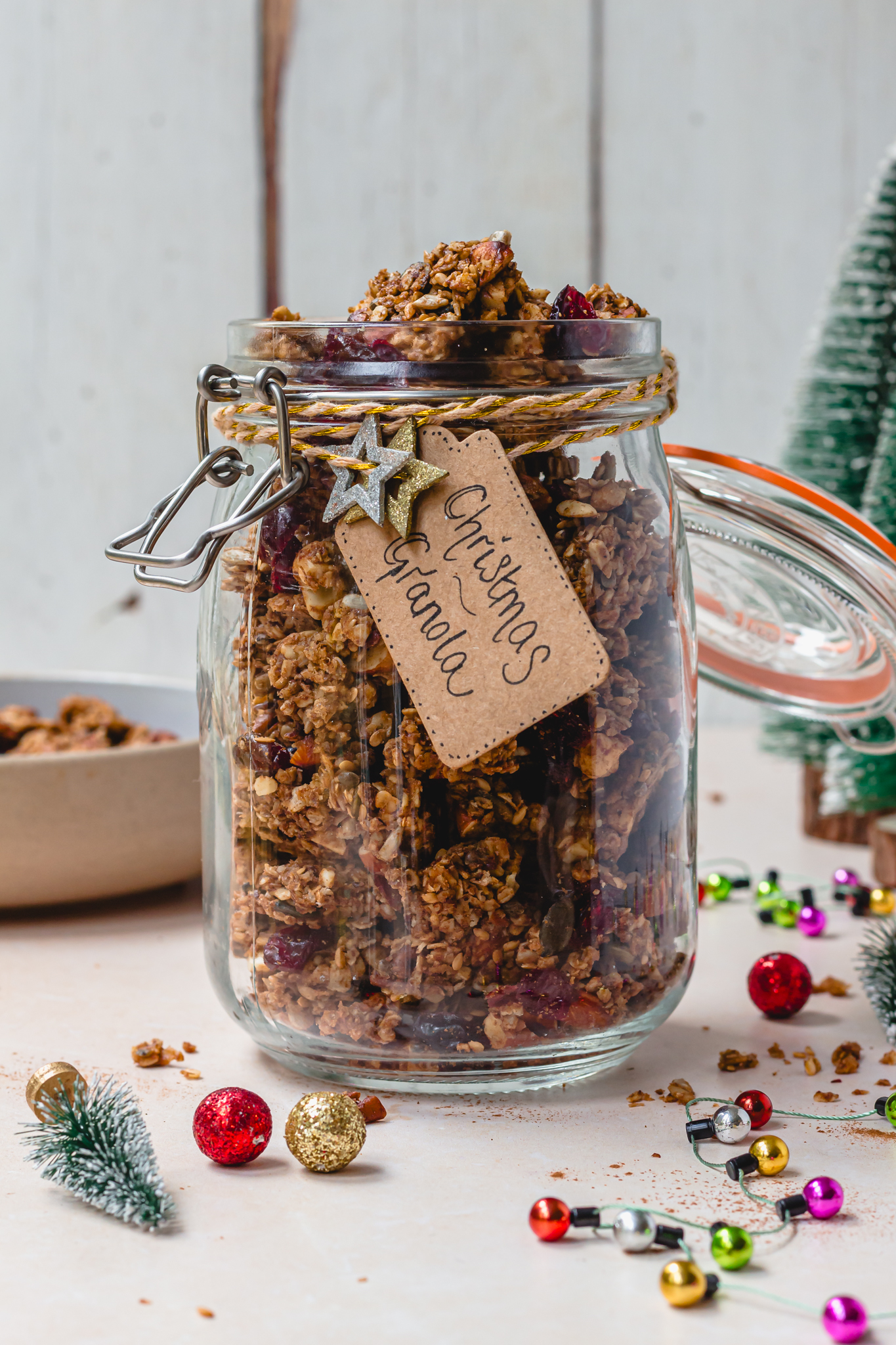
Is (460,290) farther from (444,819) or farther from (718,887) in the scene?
(718,887)

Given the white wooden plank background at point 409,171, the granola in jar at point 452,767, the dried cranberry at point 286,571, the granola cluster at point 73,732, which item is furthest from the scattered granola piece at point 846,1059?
the white wooden plank background at point 409,171

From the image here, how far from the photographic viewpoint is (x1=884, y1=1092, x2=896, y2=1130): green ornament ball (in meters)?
0.53

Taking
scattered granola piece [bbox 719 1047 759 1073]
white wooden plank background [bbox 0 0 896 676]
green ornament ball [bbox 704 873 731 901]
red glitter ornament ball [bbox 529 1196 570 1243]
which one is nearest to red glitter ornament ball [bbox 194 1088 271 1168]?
red glitter ornament ball [bbox 529 1196 570 1243]

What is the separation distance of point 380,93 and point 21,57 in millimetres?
424

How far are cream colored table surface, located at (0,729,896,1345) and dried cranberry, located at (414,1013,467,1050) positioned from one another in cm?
4

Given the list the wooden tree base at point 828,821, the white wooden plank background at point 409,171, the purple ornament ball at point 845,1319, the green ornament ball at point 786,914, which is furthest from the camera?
the white wooden plank background at point 409,171

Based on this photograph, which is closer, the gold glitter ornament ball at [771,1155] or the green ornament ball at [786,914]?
the gold glitter ornament ball at [771,1155]

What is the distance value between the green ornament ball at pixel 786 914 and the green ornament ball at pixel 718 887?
0.14ft

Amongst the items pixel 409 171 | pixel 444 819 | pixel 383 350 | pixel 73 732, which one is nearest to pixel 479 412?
pixel 383 350

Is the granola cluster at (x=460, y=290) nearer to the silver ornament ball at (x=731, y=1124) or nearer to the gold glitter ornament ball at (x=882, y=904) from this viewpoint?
the silver ornament ball at (x=731, y=1124)

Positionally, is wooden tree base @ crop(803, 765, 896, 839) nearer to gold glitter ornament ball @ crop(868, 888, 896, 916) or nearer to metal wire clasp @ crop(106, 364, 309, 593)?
gold glitter ornament ball @ crop(868, 888, 896, 916)

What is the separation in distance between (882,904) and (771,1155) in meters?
0.37

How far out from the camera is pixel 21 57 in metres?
1.58

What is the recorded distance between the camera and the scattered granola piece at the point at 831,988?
711 millimetres
